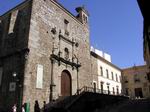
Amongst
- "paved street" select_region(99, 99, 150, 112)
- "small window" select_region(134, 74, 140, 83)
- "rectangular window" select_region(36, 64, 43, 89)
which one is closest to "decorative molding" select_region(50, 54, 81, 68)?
"rectangular window" select_region(36, 64, 43, 89)

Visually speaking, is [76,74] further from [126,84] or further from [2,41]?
[126,84]

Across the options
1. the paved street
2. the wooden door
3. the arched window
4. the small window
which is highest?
the arched window

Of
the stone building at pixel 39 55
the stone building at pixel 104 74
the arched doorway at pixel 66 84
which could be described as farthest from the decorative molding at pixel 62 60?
the stone building at pixel 104 74

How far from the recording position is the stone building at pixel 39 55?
54.3 feet

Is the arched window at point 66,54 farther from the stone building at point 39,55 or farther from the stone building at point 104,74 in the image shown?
the stone building at point 104,74

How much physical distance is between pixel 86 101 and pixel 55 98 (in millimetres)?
3187

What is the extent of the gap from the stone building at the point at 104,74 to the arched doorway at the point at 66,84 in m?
6.63

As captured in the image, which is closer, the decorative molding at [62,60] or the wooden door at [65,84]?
the decorative molding at [62,60]

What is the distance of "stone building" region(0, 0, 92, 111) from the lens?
1654 cm

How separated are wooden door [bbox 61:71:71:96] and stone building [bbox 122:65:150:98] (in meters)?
23.0

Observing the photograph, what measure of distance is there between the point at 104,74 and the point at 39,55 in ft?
56.7

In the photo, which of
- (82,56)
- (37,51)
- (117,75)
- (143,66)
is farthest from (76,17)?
(143,66)

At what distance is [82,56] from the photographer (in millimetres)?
25016

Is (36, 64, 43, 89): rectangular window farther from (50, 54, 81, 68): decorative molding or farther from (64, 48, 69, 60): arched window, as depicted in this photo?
(64, 48, 69, 60): arched window
